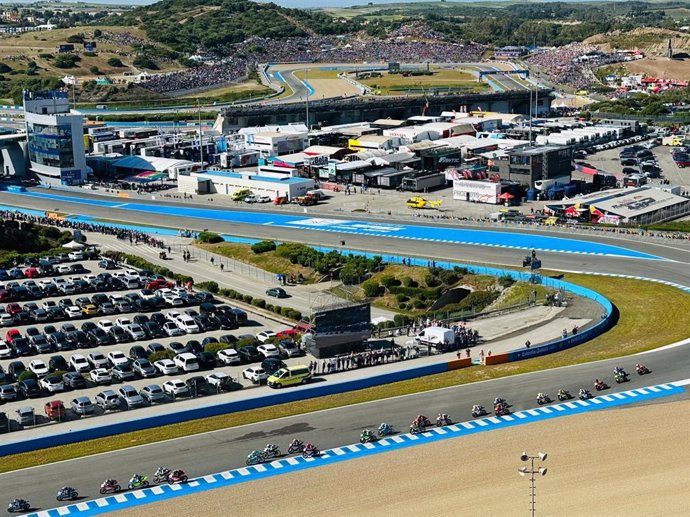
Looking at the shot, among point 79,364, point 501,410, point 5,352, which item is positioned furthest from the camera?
point 5,352

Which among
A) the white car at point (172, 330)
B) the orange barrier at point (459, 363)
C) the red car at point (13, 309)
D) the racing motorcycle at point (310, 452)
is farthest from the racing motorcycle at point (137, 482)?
the red car at point (13, 309)

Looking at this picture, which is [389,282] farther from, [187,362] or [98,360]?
[98,360]

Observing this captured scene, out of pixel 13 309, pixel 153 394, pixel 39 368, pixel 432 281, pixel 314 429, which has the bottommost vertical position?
pixel 432 281

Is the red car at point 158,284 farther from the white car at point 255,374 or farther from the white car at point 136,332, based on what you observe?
the white car at point 255,374

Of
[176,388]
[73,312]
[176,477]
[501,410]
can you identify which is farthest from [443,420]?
[73,312]

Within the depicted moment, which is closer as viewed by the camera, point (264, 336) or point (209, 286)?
point (264, 336)

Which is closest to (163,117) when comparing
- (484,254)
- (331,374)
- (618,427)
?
(484,254)
